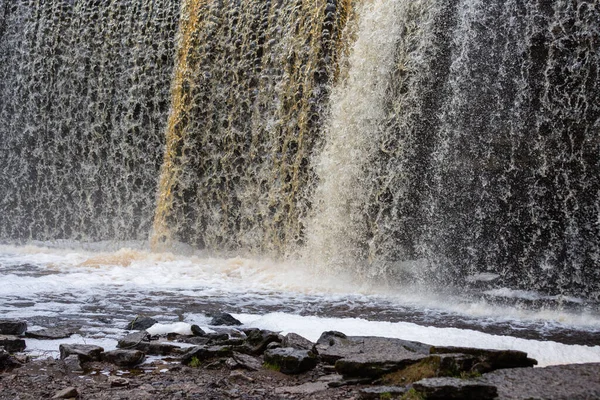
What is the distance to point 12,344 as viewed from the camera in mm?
4148

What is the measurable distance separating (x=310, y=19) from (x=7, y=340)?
19.7 ft

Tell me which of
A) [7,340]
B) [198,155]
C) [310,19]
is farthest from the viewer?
[198,155]

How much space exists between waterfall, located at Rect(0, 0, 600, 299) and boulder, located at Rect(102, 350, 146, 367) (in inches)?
161

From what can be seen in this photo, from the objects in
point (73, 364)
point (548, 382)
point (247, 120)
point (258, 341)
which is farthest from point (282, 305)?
point (247, 120)

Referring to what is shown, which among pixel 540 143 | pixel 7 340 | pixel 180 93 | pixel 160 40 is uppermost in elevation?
pixel 160 40

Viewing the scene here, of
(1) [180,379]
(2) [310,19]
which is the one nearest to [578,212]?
(2) [310,19]

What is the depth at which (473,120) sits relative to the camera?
7.34 metres

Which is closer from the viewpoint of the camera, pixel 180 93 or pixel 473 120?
pixel 473 120

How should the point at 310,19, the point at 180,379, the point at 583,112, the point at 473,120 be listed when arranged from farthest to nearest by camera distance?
the point at 310,19
the point at 473,120
the point at 583,112
the point at 180,379

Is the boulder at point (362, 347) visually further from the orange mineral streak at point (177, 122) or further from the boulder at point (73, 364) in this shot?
the orange mineral streak at point (177, 122)

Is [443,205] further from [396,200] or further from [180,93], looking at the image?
[180,93]

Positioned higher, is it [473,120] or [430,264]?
[473,120]

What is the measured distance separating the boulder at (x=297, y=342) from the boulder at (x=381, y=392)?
0.92 m

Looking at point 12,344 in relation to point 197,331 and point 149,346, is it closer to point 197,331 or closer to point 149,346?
point 149,346
